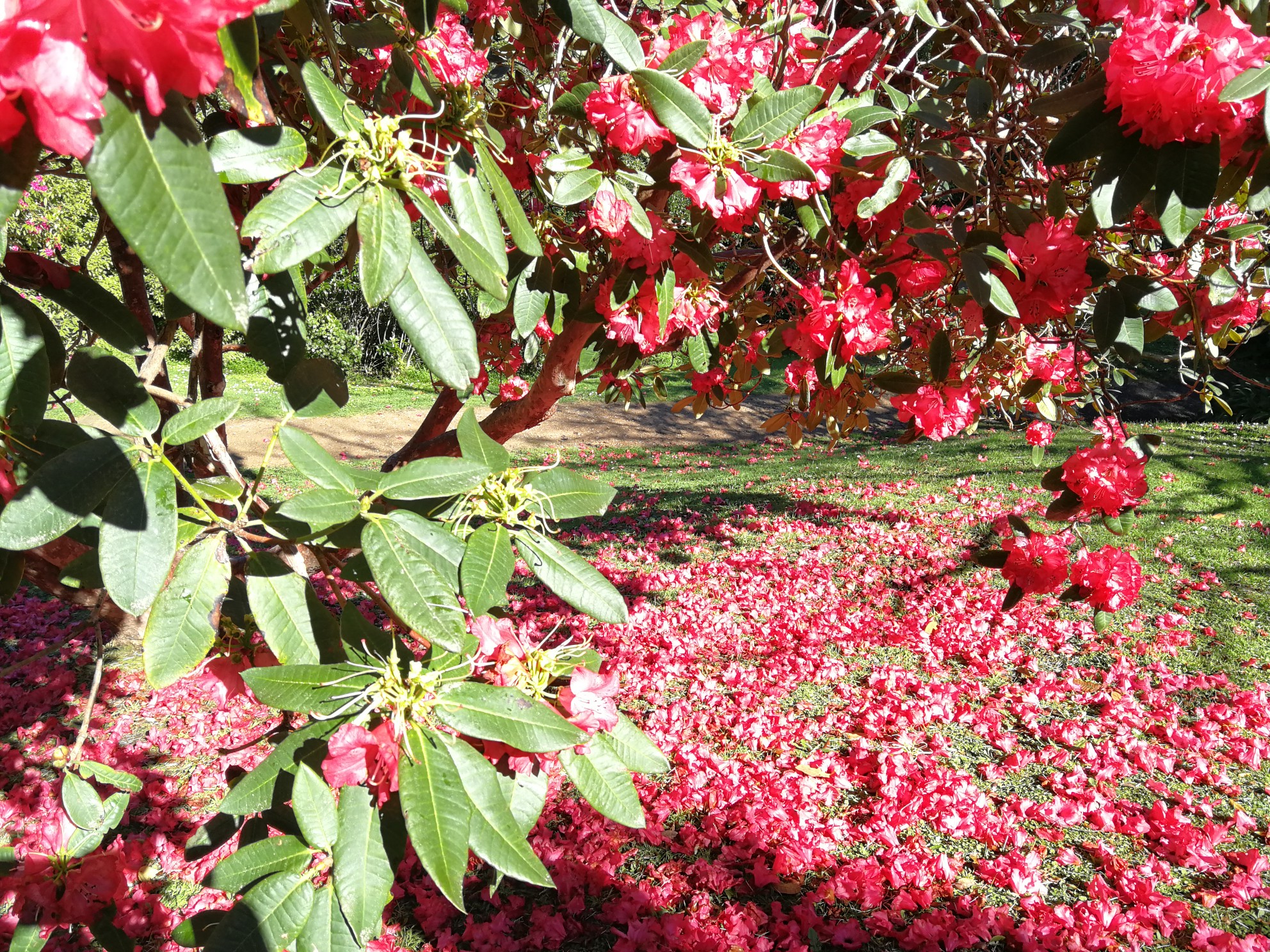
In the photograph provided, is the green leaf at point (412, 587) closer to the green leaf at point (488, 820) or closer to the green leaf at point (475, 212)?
the green leaf at point (488, 820)

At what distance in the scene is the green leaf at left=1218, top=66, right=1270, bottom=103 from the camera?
76 cm

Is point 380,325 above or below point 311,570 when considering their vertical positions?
below

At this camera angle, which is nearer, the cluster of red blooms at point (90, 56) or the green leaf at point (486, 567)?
the cluster of red blooms at point (90, 56)

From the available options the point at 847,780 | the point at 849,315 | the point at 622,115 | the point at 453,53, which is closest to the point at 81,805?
the point at 622,115

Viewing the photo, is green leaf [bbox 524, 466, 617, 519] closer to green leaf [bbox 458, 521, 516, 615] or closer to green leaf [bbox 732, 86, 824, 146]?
green leaf [bbox 458, 521, 516, 615]

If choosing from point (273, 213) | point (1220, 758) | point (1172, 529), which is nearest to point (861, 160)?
point (273, 213)

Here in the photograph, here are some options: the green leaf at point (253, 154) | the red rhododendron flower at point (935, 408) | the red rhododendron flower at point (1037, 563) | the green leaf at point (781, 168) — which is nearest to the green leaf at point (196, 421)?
the green leaf at point (253, 154)

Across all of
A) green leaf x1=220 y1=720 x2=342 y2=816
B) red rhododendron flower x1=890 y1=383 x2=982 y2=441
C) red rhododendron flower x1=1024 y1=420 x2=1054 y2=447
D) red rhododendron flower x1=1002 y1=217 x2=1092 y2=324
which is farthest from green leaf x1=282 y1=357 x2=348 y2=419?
red rhododendron flower x1=1024 y1=420 x2=1054 y2=447

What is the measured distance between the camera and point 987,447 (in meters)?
7.59

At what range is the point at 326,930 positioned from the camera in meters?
0.78

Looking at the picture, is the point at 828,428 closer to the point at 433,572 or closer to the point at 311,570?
the point at 433,572

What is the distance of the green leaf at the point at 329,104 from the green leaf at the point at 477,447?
0.34 metres

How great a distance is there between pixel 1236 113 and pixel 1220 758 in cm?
290

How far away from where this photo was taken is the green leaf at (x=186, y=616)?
0.72 metres
